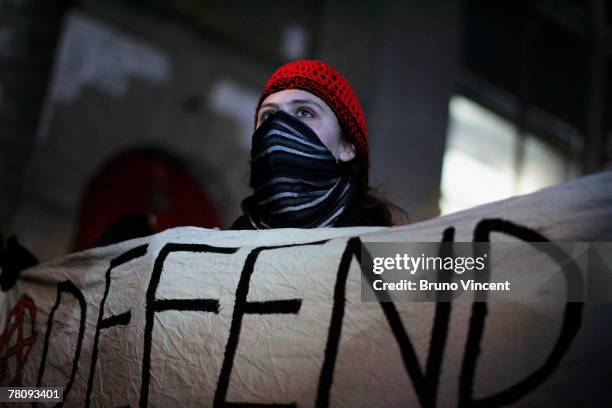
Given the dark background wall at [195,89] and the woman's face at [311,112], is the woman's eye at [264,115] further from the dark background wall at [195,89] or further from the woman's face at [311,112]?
the dark background wall at [195,89]

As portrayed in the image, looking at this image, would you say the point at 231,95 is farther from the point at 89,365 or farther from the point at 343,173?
the point at 89,365

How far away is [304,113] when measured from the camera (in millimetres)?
2293

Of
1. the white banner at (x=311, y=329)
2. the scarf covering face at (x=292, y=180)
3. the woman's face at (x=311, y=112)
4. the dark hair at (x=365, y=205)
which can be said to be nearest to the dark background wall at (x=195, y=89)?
the dark hair at (x=365, y=205)

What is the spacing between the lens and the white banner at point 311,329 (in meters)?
1.31

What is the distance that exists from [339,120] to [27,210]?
2899 millimetres

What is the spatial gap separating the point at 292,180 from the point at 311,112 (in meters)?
0.31

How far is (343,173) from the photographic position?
230 cm

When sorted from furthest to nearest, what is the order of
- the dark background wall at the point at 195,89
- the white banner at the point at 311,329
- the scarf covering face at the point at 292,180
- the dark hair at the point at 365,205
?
the dark background wall at the point at 195,89
the dark hair at the point at 365,205
the scarf covering face at the point at 292,180
the white banner at the point at 311,329

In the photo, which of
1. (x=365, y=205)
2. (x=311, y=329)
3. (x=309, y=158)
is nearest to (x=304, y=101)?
(x=309, y=158)

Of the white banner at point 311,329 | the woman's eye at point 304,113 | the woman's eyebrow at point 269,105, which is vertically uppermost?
the woman's eyebrow at point 269,105

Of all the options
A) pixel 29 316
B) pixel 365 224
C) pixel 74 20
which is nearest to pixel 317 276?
pixel 365 224

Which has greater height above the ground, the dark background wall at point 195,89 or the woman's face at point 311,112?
the dark background wall at point 195,89

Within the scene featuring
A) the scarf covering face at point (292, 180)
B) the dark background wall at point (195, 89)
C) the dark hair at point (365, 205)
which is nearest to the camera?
the scarf covering face at point (292, 180)

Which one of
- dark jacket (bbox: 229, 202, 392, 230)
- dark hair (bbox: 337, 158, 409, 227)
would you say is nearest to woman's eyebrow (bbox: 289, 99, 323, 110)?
dark hair (bbox: 337, 158, 409, 227)
